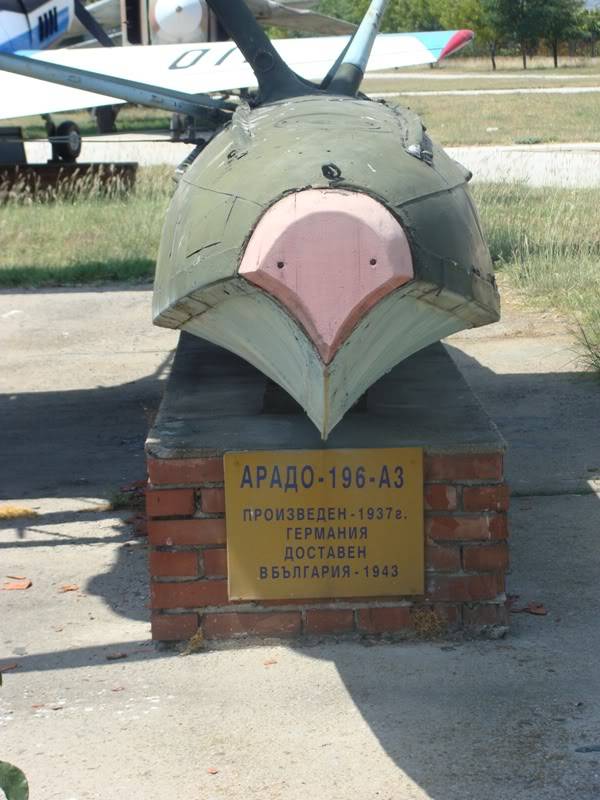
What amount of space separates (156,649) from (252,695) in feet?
1.64

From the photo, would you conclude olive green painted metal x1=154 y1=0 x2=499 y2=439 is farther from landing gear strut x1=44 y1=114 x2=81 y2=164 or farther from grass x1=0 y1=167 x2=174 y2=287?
landing gear strut x1=44 y1=114 x2=81 y2=164

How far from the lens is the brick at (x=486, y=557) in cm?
416

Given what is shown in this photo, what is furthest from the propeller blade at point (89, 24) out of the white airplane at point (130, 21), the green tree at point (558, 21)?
the green tree at point (558, 21)

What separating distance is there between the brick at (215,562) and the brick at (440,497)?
69 cm

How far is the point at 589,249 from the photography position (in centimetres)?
1080

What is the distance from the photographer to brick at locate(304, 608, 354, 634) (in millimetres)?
4207

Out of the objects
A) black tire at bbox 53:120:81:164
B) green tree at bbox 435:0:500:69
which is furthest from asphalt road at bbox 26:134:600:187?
green tree at bbox 435:0:500:69

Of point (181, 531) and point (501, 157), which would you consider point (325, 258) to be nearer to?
point (181, 531)

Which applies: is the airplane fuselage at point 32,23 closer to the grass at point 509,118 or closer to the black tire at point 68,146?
the black tire at point 68,146

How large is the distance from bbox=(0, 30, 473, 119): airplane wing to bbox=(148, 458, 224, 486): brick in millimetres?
3664

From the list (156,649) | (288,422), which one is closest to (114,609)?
(156,649)

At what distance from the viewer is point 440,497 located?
4.16 m

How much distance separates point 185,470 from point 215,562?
32 centimetres

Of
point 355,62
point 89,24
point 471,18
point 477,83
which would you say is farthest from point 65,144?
point 471,18
